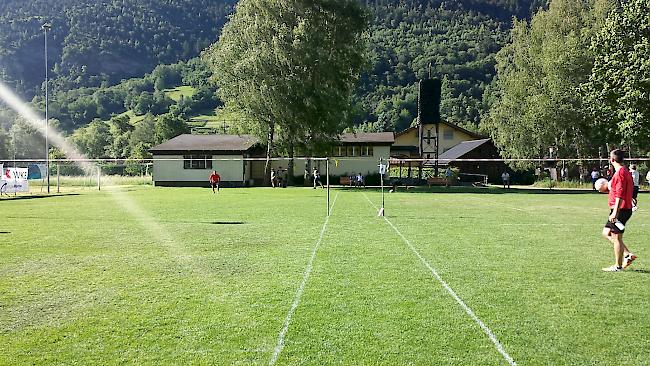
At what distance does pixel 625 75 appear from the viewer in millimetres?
40000

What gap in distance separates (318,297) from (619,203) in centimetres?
599

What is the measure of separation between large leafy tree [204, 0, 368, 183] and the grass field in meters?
29.9

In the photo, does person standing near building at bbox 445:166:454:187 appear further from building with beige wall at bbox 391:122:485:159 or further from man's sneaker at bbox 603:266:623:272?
man's sneaker at bbox 603:266:623:272

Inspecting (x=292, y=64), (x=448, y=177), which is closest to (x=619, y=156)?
(x=292, y=64)

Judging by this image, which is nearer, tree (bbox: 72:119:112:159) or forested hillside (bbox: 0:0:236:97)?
tree (bbox: 72:119:112:159)

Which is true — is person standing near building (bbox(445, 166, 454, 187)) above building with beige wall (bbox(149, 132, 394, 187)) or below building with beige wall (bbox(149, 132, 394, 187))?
below

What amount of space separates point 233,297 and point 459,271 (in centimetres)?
430

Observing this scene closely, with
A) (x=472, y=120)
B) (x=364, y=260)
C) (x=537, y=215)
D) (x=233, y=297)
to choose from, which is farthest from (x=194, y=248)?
(x=472, y=120)

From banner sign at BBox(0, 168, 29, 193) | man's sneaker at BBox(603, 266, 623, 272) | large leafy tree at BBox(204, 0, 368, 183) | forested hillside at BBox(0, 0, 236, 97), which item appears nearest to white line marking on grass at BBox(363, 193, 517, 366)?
man's sneaker at BBox(603, 266, 623, 272)

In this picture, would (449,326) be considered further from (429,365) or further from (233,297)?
(233,297)

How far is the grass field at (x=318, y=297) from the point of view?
601 centimetres

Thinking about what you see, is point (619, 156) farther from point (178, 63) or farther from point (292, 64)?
point (178, 63)

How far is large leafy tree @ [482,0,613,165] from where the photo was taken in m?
49.8

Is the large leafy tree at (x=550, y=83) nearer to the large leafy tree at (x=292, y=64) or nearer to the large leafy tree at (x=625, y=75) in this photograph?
the large leafy tree at (x=625, y=75)
